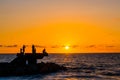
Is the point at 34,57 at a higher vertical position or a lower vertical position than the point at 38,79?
higher

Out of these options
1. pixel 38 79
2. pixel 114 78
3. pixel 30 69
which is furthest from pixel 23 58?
pixel 114 78

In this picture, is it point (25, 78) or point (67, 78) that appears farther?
point (67, 78)

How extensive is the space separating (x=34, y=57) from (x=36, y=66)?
67.2 inches

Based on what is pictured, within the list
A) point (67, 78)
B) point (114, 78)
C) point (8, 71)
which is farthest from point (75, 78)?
point (8, 71)

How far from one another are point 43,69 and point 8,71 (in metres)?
8.04

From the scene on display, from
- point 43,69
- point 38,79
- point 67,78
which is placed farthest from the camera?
point 43,69

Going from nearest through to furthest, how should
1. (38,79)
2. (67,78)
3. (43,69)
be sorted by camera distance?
1. (38,79)
2. (67,78)
3. (43,69)

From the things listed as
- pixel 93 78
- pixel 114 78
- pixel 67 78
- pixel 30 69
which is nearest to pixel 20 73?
pixel 30 69

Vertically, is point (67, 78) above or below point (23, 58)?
below

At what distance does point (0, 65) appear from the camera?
6006 centimetres

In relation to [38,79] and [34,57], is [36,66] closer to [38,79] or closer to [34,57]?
[34,57]

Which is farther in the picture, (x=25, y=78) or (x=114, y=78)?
(x=114, y=78)

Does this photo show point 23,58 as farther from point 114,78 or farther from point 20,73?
point 114,78

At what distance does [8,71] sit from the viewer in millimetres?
60031
